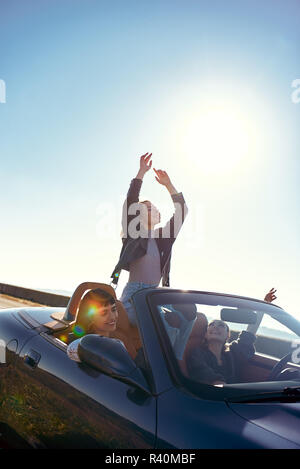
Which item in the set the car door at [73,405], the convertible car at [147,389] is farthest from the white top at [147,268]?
the car door at [73,405]

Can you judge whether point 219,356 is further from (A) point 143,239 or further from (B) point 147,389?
(A) point 143,239

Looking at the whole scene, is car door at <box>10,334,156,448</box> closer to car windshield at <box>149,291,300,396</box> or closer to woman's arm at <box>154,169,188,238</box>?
A: car windshield at <box>149,291,300,396</box>

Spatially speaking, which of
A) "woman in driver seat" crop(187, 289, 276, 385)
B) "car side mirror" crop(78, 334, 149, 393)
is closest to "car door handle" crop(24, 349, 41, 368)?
"car side mirror" crop(78, 334, 149, 393)

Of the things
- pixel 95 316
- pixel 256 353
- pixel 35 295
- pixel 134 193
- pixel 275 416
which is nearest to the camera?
pixel 275 416

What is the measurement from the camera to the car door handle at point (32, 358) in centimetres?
262

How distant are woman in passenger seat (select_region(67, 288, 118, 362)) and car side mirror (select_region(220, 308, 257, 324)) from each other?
858 millimetres

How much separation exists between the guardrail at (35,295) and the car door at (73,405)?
1756 cm

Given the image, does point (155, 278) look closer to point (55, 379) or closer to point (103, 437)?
point (55, 379)

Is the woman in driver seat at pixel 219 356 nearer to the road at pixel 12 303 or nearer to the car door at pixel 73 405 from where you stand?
the car door at pixel 73 405

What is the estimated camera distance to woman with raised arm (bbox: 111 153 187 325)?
12.0 ft

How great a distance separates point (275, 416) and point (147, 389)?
0.57 metres

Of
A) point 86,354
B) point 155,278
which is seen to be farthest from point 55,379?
point 155,278

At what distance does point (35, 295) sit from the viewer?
24.5 metres

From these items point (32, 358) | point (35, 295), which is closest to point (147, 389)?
point (32, 358)
